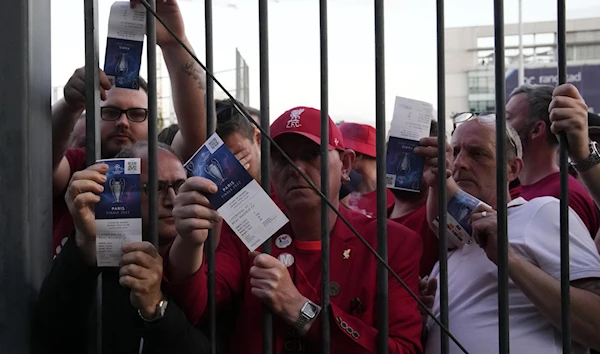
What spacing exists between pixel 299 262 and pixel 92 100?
0.75m

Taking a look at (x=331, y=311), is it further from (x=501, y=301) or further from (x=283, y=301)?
(x=501, y=301)

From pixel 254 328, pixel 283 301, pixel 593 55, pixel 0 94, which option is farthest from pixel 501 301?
pixel 593 55

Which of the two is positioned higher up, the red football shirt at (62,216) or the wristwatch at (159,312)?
the red football shirt at (62,216)

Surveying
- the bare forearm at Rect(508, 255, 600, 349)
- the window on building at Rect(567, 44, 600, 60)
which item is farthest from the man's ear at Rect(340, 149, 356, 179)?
the window on building at Rect(567, 44, 600, 60)

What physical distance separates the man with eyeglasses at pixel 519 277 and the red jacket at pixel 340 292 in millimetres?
213

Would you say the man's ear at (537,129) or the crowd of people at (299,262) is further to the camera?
the man's ear at (537,129)

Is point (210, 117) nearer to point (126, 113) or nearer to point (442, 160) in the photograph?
point (442, 160)

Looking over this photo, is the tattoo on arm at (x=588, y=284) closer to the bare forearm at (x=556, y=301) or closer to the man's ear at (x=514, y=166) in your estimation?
the bare forearm at (x=556, y=301)

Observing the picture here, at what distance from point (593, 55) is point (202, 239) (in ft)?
156

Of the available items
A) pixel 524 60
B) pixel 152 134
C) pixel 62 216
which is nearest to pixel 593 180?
pixel 152 134

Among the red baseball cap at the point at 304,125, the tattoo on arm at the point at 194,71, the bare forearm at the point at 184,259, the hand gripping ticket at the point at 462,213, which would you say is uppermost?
the tattoo on arm at the point at 194,71

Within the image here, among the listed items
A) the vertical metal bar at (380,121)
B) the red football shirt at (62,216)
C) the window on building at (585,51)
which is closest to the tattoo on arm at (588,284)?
the vertical metal bar at (380,121)

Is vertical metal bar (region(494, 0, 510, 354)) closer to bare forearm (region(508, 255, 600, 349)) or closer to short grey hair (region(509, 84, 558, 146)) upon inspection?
bare forearm (region(508, 255, 600, 349))

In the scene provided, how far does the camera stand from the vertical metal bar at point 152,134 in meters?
1.60
